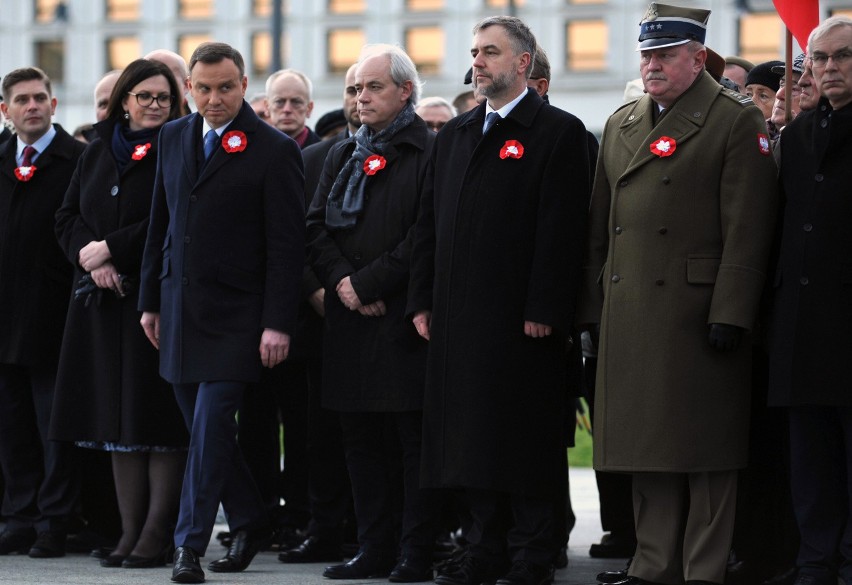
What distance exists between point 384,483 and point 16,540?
7.01 feet

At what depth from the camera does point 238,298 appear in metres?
7.70

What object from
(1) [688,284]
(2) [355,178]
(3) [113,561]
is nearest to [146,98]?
(2) [355,178]

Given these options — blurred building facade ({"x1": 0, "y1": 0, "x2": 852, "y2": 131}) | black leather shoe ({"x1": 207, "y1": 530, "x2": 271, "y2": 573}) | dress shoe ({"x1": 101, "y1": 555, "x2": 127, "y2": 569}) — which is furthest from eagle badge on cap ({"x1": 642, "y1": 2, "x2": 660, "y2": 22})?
blurred building facade ({"x1": 0, "y1": 0, "x2": 852, "y2": 131})

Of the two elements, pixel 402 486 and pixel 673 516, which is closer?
pixel 673 516

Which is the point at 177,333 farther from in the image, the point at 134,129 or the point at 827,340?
the point at 827,340

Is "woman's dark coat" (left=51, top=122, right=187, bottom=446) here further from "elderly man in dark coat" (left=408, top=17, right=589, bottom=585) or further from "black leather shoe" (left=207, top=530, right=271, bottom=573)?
"elderly man in dark coat" (left=408, top=17, right=589, bottom=585)

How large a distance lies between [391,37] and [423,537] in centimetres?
5080

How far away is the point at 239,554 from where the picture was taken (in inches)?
301

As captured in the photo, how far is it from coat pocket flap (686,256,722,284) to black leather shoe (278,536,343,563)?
2509 millimetres

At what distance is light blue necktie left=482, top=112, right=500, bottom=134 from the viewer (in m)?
7.20

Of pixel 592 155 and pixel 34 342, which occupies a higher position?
pixel 592 155

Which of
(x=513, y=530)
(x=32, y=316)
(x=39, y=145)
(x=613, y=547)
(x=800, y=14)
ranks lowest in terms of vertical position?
(x=613, y=547)

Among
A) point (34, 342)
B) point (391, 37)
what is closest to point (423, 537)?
point (34, 342)

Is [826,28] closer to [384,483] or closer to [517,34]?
[517,34]
